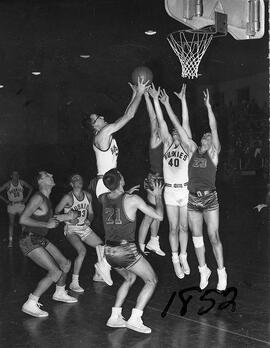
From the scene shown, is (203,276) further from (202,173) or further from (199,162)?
(199,162)

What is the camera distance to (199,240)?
5703 mm

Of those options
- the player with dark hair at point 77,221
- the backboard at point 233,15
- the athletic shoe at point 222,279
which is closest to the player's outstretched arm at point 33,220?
the player with dark hair at point 77,221

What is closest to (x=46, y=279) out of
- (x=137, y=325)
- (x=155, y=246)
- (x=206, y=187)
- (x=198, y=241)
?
(x=137, y=325)

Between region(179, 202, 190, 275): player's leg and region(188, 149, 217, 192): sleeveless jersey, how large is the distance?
1.37ft

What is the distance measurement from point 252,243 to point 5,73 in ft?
Result: 17.6

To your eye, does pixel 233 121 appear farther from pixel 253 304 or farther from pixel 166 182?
pixel 253 304

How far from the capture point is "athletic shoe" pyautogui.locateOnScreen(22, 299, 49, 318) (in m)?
4.95

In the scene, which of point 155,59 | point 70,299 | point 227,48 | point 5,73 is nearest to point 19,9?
point 5,73

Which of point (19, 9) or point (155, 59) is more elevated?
point (19, 9)

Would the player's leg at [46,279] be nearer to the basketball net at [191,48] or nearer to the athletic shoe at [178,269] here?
the athletic shoe at [178,269]

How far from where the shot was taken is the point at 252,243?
8539mm

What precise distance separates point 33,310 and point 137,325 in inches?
43.6

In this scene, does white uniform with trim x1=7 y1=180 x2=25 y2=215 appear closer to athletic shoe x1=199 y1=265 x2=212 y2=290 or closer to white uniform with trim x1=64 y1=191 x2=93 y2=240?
white uniform with trim x1=64 y1=191 x2=93 y2=240

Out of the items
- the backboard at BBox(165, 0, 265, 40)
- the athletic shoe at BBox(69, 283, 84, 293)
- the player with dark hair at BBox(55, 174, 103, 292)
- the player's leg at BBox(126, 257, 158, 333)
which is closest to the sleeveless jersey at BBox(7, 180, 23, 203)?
the player with dark hair at BBox(55, 174, 103, 292)
